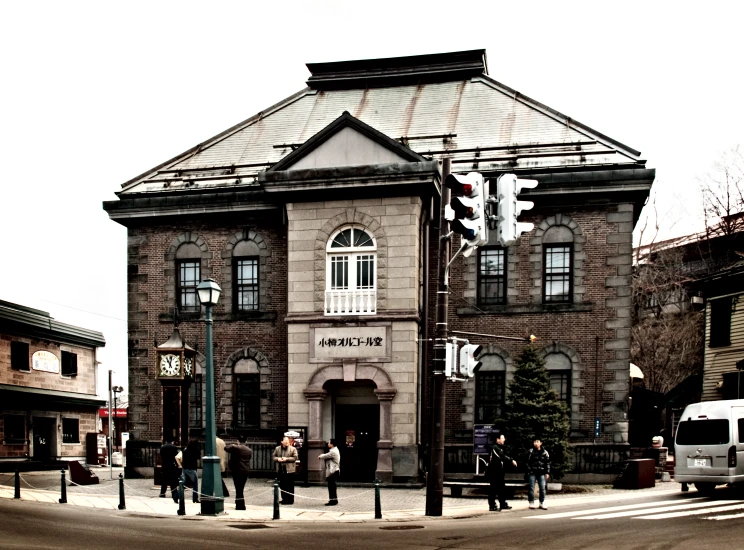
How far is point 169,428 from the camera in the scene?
2598 centimetres

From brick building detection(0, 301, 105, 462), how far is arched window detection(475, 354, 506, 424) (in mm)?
20709

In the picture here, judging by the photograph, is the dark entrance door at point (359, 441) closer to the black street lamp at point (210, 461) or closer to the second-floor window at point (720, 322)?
the black street lamp at point (210, 461)

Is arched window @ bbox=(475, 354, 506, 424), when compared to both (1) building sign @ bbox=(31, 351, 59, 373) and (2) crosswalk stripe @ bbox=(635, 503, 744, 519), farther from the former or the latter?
(1) building sign @ bbox=(31, 351, 59, 373)

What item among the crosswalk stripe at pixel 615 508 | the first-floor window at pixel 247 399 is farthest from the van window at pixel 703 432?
the first-floor window at pixel 247 399

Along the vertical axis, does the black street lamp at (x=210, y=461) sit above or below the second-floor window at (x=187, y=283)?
below

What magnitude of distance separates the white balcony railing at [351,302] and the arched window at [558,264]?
5.54 metres

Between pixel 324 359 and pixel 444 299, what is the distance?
8.91 m

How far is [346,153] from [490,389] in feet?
28.1

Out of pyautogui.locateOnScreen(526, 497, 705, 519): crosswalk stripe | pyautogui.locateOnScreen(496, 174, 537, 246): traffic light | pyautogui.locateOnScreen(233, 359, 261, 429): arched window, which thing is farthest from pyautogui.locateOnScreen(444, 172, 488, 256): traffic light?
pyautogui.locateOnScreen(233, 359, 261, 429): arched window

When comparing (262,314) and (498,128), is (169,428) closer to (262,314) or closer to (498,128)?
(262,314)

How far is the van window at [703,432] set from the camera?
22.0m

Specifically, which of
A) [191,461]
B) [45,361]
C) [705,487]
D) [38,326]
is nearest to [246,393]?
[191,461]

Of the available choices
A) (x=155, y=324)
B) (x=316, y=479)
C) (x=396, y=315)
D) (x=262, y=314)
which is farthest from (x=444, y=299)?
(x=155, y=324)

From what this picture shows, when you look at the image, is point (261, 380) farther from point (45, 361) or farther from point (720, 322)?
Answer: point (720, 322)
